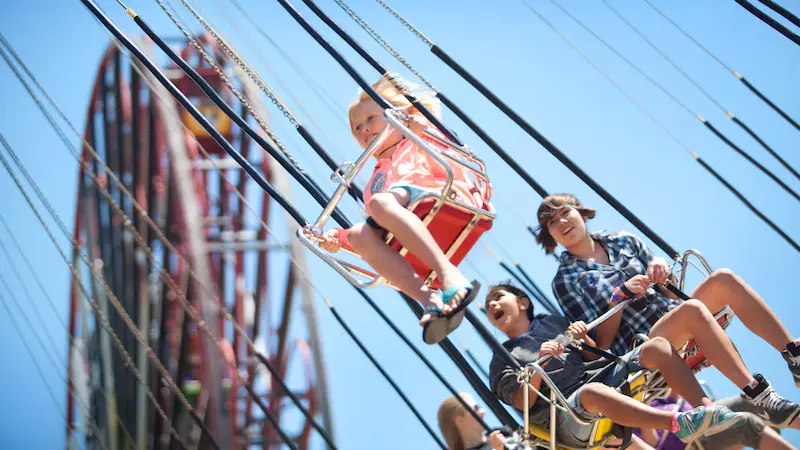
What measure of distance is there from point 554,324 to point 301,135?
145 centimetres

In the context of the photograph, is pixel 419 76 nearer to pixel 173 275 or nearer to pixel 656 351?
pixel 656 351

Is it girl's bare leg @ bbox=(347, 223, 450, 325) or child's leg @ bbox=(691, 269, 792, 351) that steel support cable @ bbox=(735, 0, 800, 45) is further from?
girl's bare leg @ bbox=(347, 223, 450, 325)

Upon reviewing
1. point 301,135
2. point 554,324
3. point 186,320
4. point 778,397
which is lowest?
point 778,397

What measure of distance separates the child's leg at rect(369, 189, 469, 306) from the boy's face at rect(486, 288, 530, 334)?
2.76ft

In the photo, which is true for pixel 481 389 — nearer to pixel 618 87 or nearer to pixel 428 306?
pixel 428 306

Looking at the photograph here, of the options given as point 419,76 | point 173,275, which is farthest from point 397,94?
point 173,275

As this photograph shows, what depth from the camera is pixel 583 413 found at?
3785 mm

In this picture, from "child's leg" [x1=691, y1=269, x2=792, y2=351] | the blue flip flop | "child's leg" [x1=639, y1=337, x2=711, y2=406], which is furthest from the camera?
"child's leg" [x1=691, y1=269, x2=792, y2=351]

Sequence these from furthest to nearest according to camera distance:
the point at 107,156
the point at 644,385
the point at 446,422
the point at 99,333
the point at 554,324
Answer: the point at 107,156
the point at 99,333
the point at 446,422
the point at 554,324
the point at 644,385

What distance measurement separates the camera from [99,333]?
45.0 feet

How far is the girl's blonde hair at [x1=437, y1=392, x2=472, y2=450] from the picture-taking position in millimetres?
4535

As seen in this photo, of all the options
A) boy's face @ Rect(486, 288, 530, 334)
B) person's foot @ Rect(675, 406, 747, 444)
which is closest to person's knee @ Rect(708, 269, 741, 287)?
person's foot @ Rect(675, 406, 747, 444)

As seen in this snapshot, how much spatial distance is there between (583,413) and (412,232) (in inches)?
37.5

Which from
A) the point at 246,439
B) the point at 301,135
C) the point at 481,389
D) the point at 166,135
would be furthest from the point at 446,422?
the point at 166,135
